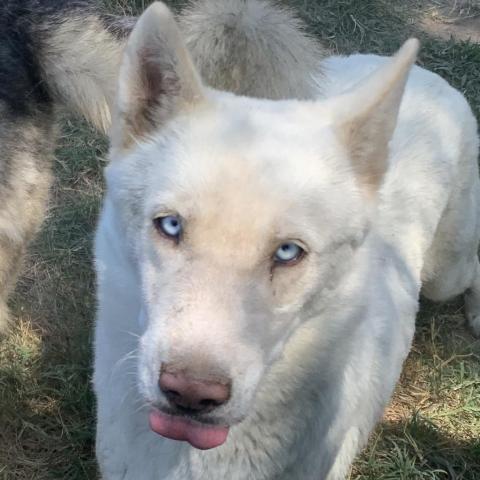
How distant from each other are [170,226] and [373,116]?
622 millimetres

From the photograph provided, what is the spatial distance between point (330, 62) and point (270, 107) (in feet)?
4.58

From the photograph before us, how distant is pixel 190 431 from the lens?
217cm

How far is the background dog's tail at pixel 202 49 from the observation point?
113 inches

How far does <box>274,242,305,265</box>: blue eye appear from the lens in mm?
1998

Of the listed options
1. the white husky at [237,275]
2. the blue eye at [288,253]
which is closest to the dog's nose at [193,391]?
the white husky at [237,275]

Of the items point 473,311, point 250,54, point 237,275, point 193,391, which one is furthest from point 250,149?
point 473,311

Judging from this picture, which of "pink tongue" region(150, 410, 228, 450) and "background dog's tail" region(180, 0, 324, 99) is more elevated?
"background dog's tail" region(180, 0, 324, 99)

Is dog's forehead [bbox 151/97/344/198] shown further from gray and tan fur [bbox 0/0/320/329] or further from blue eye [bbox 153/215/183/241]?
gray and tan fur [bbox 0/0/320/329]

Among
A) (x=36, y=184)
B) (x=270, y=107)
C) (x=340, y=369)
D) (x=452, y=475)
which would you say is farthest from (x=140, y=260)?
(x=452, y=475)

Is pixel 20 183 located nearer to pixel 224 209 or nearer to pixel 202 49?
pixel 202 49

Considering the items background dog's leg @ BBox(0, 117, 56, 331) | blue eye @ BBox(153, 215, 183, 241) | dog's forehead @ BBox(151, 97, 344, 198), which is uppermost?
dog's forehead @ BBox(151, 97, 344, 198)

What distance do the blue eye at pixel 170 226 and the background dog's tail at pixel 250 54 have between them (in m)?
0.99

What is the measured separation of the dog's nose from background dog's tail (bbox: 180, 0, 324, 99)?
1.28m

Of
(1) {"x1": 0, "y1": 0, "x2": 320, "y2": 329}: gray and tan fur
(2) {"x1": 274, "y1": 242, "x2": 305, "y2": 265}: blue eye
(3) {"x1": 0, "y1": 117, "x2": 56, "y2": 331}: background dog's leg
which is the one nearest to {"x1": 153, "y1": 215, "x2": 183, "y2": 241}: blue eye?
(2) {"x1": 274, "y1": 242, "x2": 305, "y2": 265}: blue eye
